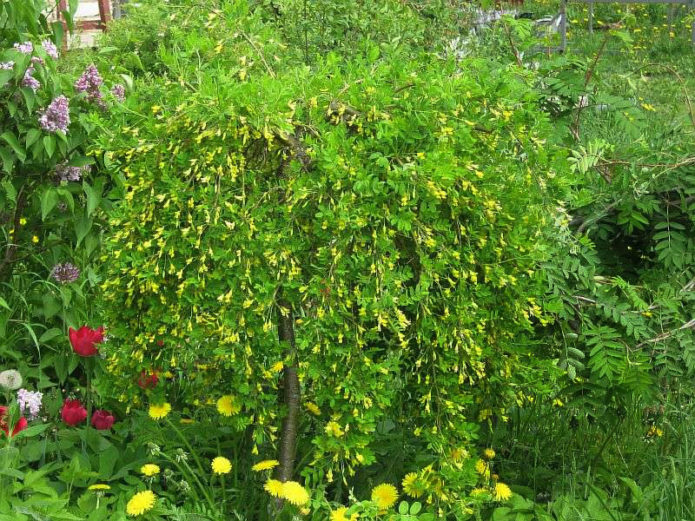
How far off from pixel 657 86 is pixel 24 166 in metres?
7.16

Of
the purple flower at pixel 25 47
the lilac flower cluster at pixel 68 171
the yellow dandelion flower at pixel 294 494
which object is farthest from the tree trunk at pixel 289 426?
the purple flower at pixel 25 47

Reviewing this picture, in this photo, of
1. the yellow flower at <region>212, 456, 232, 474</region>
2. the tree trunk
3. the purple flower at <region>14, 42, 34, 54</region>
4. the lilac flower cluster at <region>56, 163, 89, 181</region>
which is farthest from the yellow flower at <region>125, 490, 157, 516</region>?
the purple flower at <region>14, 42, 34, 54</region>

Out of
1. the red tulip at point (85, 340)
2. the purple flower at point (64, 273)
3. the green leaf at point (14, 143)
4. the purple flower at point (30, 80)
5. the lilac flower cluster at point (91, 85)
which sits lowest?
the red tulip at point (85, 340)

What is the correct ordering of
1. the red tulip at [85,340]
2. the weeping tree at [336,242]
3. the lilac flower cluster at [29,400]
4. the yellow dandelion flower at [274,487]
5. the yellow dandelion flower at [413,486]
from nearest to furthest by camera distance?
the weeping tree at [336,242] < the yellow dandelion flower at [274,487] < the yellow dandelion flower at [413,486] < the lilac flower cluster at [29,400] < the red tulip at [85,340]

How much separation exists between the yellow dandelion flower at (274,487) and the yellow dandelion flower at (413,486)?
38 centimetres

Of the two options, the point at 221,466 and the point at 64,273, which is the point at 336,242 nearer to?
the point at 221,466

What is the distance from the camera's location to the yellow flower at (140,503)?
8.83 ft

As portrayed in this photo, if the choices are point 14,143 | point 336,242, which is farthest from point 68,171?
point 336,242

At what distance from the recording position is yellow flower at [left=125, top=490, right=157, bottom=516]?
8.83ft

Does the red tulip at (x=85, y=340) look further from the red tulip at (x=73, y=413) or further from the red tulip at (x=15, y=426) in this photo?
the red tulip at (x=15, y=426)

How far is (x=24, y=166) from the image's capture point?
3393 millimetres

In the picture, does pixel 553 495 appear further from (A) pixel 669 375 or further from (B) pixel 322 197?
(B) pixel 322 197

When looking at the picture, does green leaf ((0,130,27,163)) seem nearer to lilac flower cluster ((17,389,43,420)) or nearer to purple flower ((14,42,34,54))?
purple flower ((14,42,34,54))

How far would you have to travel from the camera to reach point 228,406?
2.82 metres
